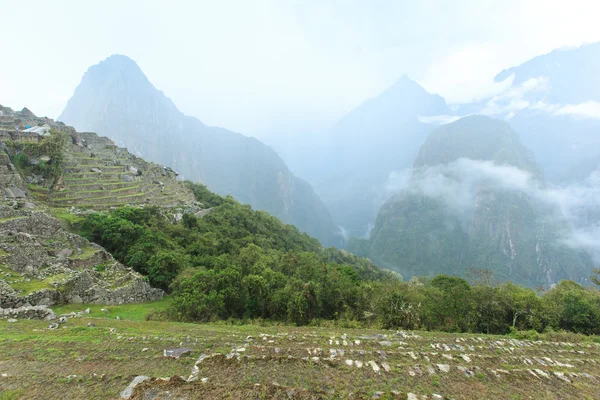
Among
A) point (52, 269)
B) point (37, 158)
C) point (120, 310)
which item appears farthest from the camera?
point (37, 158)

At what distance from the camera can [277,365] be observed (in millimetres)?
9031

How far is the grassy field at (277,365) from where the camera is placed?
7.48 meters

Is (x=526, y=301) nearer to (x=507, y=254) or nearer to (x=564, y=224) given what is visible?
(x=507, y=254)

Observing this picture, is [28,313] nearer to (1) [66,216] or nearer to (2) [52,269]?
(2) [52,269]

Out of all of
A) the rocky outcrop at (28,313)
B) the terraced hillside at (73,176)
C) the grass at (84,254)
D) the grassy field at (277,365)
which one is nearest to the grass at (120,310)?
the rocky outcrop at (28,313)

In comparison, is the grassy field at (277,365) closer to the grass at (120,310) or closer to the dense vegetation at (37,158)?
the grass at (120,310)

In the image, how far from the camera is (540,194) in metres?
184

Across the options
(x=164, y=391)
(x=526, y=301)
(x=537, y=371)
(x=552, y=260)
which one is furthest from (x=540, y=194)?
(x=164, y=391)

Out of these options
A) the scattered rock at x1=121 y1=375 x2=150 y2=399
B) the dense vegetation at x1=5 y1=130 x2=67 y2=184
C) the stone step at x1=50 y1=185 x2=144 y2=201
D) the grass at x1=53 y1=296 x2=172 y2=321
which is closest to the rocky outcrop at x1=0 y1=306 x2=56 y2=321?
the grass at x1=53 y1=296 x2=172 y2=321

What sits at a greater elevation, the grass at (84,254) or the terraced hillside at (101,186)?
the terraced hillside at (101,186)

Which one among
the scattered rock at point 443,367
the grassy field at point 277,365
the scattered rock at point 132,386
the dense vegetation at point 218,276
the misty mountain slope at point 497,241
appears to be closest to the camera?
the scattered rock at point 132,386

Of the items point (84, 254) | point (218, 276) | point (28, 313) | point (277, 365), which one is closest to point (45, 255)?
point (84, 254)

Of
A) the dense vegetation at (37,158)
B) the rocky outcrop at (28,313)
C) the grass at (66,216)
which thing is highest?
the dense vegetation at (37,158)

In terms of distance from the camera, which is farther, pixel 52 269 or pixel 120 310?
pixel 52 269
